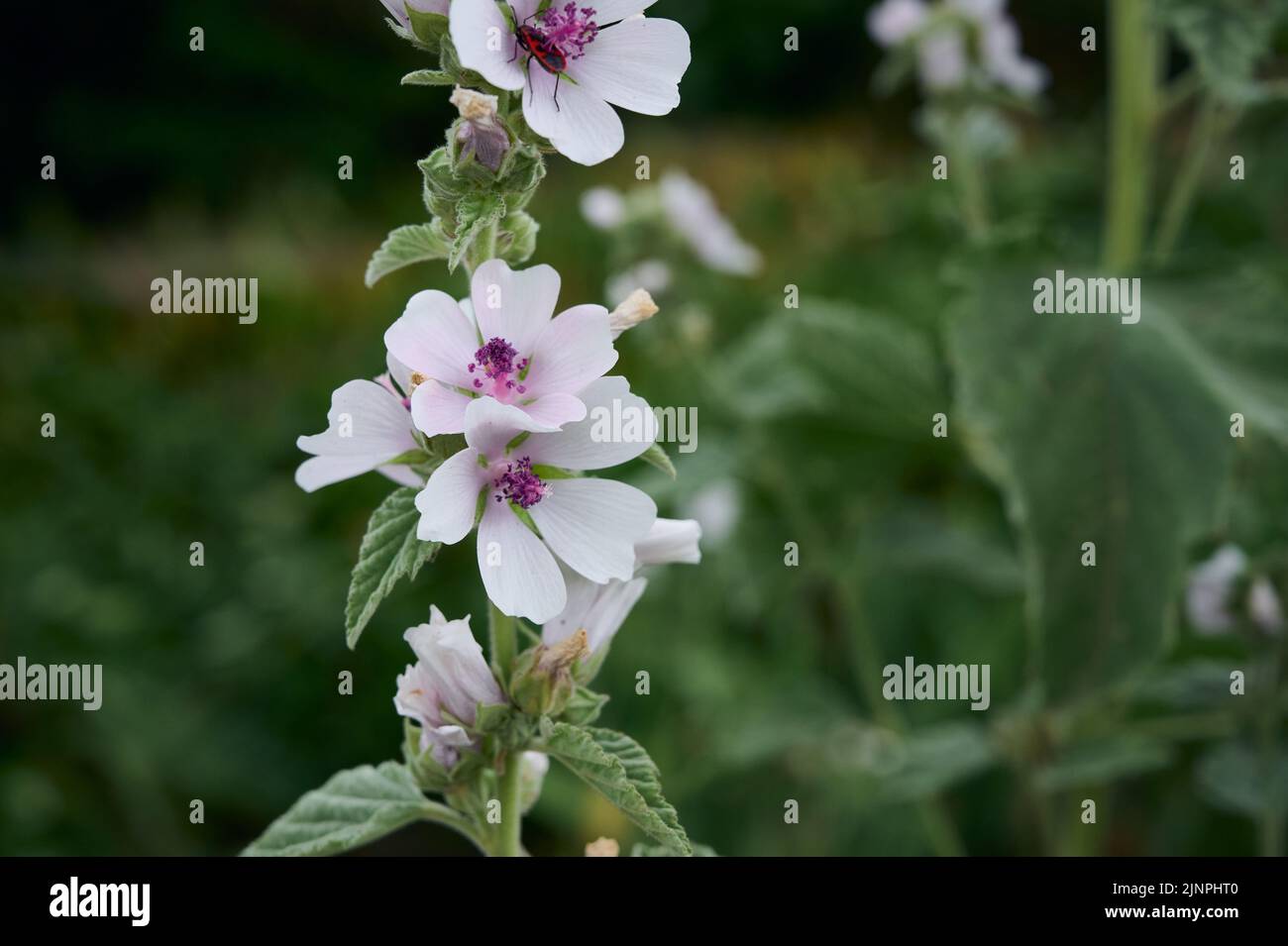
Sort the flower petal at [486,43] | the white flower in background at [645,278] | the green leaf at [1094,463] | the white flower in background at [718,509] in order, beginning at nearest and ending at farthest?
the flower petal at [486,43], the green leaf at [1094,463], the white flower in background at [645,278], the white flower in background at [718,509]

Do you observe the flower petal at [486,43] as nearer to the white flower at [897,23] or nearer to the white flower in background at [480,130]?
the white flower in background at [480,130]

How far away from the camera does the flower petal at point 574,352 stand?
383 millimetres

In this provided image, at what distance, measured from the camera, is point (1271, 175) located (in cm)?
157

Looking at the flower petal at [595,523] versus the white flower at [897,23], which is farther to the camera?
the white flower at [897,23]

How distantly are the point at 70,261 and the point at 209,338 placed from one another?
2.62 ft

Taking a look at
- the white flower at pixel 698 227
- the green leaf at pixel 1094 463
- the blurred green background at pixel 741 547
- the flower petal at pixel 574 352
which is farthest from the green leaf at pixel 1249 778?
the flower petal at pixel 574 352

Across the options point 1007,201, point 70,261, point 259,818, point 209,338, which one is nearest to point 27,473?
point 209,338

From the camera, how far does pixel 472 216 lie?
0.39 m

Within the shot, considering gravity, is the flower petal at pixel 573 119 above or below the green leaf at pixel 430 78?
below

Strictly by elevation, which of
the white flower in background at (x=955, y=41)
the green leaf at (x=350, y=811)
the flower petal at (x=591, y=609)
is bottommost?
the green leaf at (x=350, y=811)

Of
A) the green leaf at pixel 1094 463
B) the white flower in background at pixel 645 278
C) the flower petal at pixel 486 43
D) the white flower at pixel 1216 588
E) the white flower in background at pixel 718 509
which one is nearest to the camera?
the flower petal at pixel 486 43

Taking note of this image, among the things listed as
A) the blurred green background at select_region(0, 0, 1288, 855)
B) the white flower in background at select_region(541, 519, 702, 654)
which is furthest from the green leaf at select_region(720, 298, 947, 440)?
the white flower in background at select_region(541, 519, 702, 654)

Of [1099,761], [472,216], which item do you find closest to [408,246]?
[472,216]
